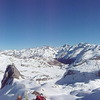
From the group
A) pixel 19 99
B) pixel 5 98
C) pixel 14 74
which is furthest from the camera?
pixel 14 74

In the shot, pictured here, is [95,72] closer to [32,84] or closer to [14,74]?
[14,74]

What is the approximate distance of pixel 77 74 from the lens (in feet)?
127

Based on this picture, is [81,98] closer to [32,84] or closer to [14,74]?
[32,84]

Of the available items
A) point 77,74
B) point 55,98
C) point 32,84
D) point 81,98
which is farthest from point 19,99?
point 77,74

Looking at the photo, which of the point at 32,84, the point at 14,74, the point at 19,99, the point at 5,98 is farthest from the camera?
the point at 14,74

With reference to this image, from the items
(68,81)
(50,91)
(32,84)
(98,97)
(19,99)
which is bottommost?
(19,99)

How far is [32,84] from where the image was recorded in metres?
21.8

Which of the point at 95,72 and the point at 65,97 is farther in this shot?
the point at 95,72

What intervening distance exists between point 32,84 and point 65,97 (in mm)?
6707

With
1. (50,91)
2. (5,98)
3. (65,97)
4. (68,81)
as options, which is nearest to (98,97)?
(65,97)

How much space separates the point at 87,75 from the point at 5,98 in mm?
23114

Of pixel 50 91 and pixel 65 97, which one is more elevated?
pixel 50 91

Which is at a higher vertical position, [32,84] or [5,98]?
[32,84]

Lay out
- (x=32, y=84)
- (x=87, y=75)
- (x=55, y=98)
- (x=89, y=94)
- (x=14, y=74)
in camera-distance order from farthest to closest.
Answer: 1. (x=87, y=75)
2. (x=14, y=74)
3. (x=32, y=84)
4. (x=89, y=94)
5. (x=55, y=98)
